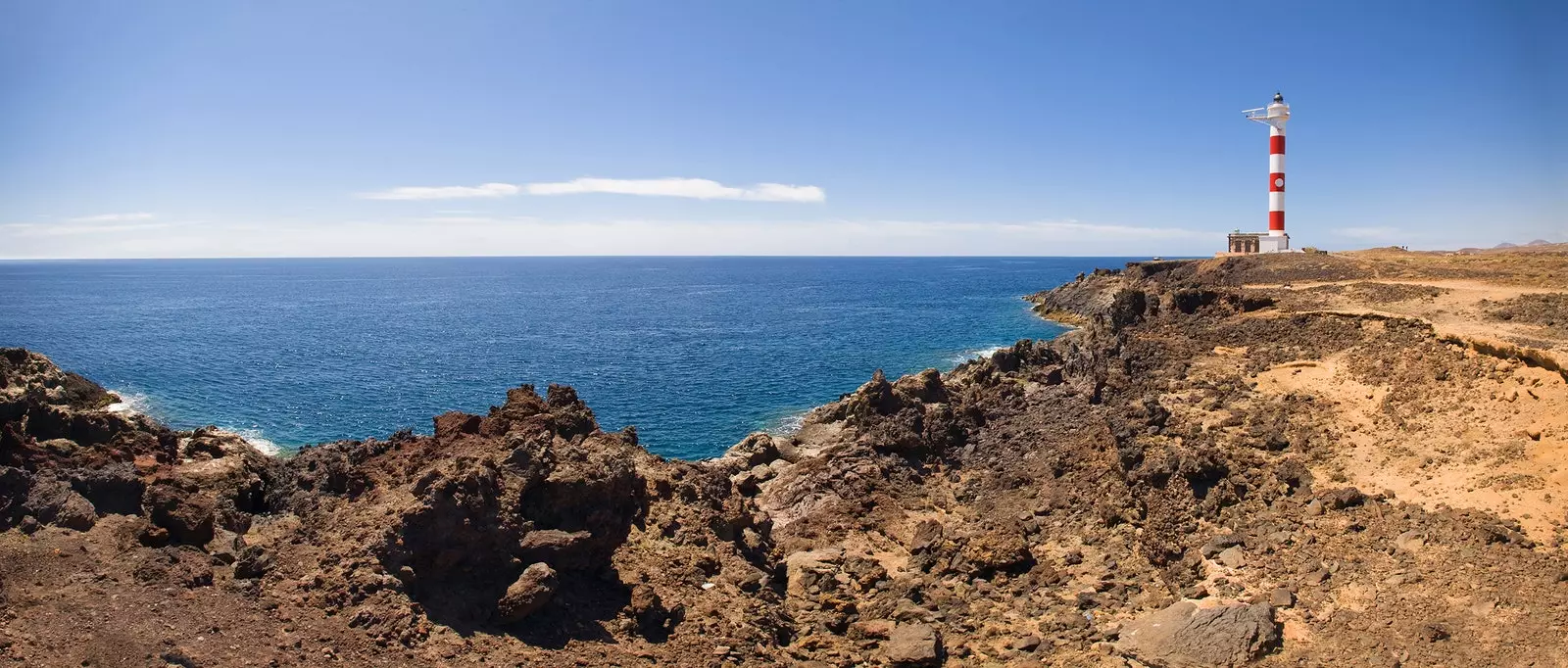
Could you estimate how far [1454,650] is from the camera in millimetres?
15922

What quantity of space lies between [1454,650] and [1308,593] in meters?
3.16

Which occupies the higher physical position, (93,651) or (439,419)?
(439,419)

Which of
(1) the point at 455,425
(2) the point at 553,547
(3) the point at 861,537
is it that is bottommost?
(3) the point at 861,537

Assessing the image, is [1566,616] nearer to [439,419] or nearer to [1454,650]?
[1454,650]

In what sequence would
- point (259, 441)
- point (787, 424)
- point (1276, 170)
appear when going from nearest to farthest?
point (259, 441)
point (787, 424)
point (1276, 170)

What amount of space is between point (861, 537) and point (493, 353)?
59.7 metres

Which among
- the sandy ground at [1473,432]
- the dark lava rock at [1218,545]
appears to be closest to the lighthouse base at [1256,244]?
the sandy ground at [1473,432]

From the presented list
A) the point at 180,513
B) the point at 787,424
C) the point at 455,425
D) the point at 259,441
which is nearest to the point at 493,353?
the point at 259,441

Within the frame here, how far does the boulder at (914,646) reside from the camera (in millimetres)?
17438

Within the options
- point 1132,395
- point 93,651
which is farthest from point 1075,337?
point 93,651

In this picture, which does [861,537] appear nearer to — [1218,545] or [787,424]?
[1218,545]

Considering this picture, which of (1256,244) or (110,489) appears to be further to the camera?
(1256,244)

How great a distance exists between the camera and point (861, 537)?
25.4m

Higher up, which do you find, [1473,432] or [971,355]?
[1473,432]
